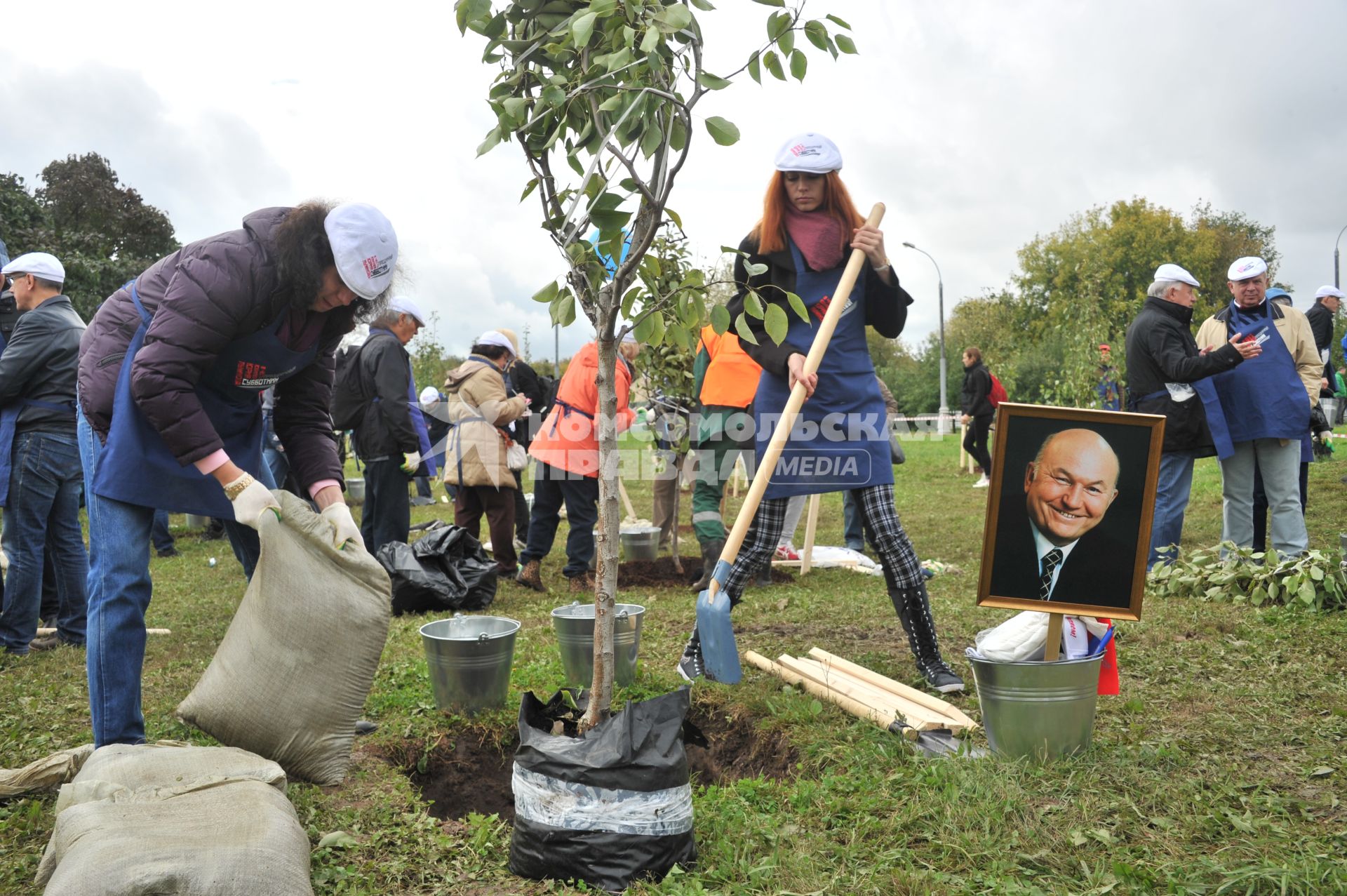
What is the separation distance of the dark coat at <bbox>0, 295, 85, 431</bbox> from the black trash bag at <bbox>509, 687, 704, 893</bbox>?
367 cm

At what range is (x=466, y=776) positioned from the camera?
297 cm

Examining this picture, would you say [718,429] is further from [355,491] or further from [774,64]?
[355,491]

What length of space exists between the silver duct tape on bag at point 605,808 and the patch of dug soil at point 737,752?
2.29 feet

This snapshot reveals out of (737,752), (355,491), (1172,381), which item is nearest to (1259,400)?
(1172,381)

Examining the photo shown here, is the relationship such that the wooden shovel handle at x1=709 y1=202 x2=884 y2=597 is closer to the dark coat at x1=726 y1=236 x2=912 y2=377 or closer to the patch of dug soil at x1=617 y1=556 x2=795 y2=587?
the dark coat at x1=726 y1=236 x2=912 y2=377

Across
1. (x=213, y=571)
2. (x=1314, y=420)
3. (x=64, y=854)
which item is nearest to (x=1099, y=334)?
(x=1314, y=420)

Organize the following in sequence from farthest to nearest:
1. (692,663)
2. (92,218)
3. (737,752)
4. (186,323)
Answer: (92,218)
(692,663)
(737,752)
(186,323)

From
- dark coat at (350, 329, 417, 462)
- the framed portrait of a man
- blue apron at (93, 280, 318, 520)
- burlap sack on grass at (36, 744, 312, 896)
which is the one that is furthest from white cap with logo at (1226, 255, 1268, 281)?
burlap sack on grass at (36, 744, 312, 896)

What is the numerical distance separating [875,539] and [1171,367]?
314 centimetres

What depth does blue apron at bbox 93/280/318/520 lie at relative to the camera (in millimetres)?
2629

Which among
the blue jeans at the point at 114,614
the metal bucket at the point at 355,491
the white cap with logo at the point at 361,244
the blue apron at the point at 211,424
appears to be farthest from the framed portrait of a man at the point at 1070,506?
the metal bucket at the point at 355,491

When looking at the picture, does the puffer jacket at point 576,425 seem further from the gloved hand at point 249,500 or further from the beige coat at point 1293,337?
the beige coat at point 1293,337

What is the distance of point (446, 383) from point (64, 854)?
5371 millimetres

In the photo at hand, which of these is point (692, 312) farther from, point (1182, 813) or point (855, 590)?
point (855, 590)
